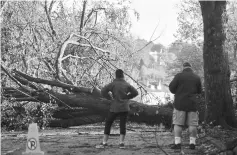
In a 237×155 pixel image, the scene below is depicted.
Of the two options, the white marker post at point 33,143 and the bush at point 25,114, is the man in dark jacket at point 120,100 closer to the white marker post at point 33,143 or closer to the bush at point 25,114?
the white marker post at point 33,143

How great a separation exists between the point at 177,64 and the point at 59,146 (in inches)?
1647

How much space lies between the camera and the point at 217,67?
33.6 feet

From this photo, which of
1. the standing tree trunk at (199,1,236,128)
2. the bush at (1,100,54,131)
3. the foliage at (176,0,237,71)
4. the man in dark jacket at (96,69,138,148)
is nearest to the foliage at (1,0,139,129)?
the bush at (1,100,54,131)

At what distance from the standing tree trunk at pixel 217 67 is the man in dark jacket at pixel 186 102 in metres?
2.26

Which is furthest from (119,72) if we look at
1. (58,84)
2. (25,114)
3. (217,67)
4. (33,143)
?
(25,114)

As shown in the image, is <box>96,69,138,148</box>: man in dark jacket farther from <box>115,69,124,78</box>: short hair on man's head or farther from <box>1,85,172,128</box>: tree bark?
<box>1,85,172,128</box>: tree bark

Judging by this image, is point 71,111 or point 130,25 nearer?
point 71,111

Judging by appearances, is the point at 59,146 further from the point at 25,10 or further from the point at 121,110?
the point at 25,10

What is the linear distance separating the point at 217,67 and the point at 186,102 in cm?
270

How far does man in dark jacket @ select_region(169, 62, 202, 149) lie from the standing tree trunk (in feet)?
7.40

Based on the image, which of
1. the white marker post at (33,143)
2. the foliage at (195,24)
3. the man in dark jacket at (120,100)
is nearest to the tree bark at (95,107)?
the man in dark jacket at (120,100)

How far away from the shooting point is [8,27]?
40.2 feet

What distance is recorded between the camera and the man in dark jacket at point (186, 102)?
7.91m

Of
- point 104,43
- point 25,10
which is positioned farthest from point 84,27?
point 25,10
